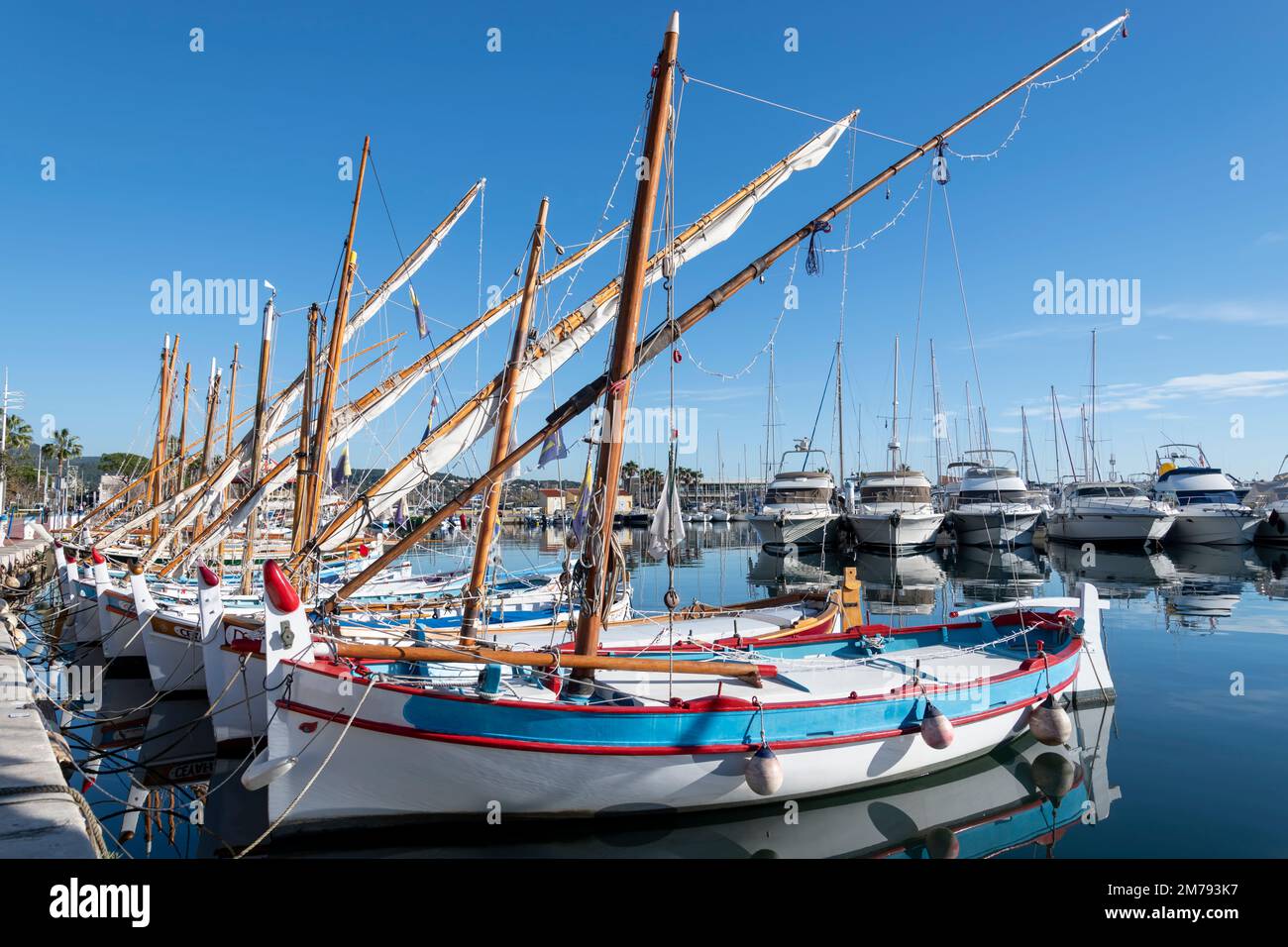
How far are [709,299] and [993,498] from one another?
52.3 meters

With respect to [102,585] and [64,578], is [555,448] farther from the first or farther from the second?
[64,578]

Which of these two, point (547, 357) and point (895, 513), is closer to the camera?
point (547, 357)

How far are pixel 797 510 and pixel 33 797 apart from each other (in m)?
49.8

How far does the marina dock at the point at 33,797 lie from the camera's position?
20.3 ft

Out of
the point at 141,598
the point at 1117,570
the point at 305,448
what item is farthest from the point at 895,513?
the point at 141,598

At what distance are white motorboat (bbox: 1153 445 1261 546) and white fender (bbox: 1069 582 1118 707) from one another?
151 ft

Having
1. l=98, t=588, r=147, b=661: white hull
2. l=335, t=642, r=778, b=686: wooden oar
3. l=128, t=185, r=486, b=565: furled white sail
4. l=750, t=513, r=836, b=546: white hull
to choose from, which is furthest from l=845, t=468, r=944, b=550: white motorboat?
l=335, t=642, r=778, b=686: wooden oar

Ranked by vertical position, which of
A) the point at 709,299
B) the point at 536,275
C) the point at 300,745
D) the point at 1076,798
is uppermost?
the point at 536,275

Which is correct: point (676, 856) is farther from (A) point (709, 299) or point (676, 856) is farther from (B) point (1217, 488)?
(B) point (1217, 488)
